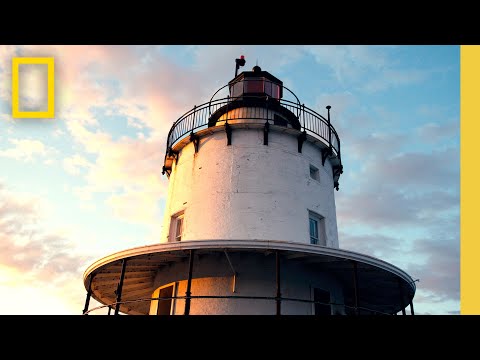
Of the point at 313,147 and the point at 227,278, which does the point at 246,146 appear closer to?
the point at 313,147

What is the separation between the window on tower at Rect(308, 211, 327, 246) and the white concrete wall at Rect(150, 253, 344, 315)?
160cm

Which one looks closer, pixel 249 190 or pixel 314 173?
pixel 249 190

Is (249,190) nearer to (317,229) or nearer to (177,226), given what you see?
(317,229)

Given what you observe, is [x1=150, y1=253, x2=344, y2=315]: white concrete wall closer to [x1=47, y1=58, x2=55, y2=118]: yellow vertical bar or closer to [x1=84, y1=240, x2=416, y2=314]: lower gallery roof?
[x1=84, y1=240, x2=416, y2=314]: lower gallery roof

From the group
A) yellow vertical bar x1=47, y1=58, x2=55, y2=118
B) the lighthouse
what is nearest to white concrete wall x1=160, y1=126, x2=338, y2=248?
the lighthouse

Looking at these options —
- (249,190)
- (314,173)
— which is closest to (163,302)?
(249,190)

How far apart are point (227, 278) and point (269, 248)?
2618 mm

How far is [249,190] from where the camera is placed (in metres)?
16.8

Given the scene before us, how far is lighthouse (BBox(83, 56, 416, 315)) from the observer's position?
14484mm

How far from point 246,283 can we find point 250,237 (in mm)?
1682

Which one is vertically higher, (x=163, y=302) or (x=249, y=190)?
(x=249, y=190)

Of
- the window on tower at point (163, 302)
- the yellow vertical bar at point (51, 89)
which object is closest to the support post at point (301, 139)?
the window on tower at point (163, 302)
